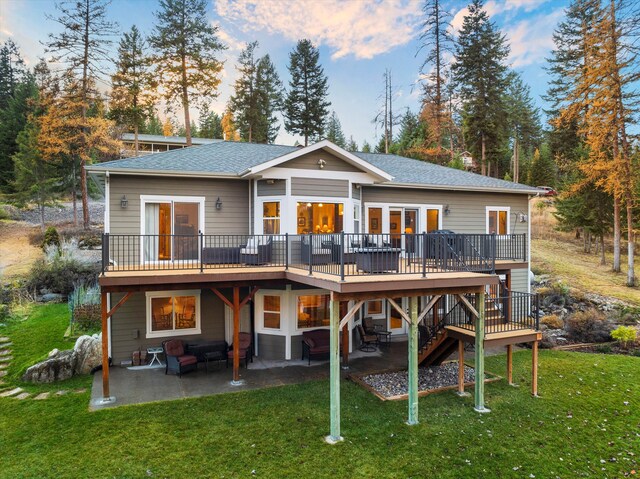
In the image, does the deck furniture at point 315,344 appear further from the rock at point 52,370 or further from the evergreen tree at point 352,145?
the evergreen tree at point 352,145

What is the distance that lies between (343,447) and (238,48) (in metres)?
32.4

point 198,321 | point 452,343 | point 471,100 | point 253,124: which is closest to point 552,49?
point 471,100

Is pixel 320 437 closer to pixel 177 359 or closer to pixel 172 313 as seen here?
pixel 177 359

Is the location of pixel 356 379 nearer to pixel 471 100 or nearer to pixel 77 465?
pixel 77 465

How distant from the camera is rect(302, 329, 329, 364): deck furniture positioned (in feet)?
34.3

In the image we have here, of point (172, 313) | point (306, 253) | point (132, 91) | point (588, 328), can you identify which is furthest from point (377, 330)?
point (132, 91)

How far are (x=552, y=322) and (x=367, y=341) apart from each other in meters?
8.08

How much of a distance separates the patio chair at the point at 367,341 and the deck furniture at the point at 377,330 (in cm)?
14

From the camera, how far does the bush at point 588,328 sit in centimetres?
1339

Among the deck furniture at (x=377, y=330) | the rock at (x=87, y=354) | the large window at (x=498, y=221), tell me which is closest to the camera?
the rock at (x=87, y=354)

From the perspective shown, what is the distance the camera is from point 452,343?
9.28 metres

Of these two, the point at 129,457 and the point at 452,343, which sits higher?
the point at 452,343

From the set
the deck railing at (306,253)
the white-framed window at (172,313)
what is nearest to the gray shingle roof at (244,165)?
the deck railing at (306,253)

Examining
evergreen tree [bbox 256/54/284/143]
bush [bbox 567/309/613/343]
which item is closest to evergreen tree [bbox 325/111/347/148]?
evergreen tree [bbox 256/54/284/143]
